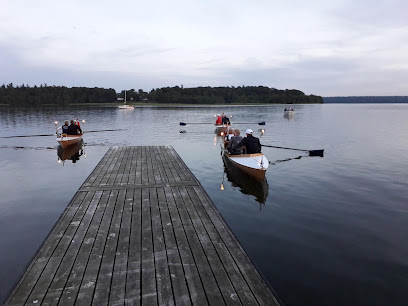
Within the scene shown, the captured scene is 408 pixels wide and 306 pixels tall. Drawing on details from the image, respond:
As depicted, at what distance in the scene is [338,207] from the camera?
12117 mm

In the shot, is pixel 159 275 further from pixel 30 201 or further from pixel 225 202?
pixel 30 201

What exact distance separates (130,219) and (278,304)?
507 cm

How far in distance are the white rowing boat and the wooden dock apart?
5.27 metres

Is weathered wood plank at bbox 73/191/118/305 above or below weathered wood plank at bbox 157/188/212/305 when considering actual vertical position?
below

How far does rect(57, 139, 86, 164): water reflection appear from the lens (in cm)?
2225

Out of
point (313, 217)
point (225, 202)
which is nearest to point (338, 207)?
point (313, 217)

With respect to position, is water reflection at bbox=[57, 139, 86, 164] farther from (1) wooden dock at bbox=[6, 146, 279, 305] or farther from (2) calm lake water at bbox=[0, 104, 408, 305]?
(1) wooden dock at bbox=[6, 146, 279, 305]

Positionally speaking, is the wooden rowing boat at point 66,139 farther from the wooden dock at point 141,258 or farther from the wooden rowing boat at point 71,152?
the wooden dock at point 141,258

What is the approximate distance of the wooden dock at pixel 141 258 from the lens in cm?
495

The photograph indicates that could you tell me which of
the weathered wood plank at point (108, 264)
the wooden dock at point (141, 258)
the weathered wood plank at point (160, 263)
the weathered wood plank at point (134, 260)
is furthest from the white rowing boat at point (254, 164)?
the weathered wood plank at point (108, 264)

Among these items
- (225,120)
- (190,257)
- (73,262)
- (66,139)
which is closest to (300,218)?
(190,257)

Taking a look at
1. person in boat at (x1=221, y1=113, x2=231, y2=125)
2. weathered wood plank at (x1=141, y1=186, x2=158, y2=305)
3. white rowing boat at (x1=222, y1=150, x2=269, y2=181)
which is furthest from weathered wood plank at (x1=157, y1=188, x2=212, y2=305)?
person in boat at (x1=221, y1=113, x2=231, y2=125)

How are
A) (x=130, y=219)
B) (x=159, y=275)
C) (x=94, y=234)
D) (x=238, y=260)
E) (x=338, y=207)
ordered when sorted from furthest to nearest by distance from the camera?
(x=338, y=207)
(x=130, y=219)
(x=94, y=234)
(x=238, y=260)
(x=159, y=275)

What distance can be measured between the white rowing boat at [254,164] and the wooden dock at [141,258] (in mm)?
5267
